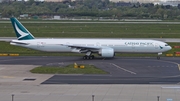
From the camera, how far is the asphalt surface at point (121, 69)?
4975cm

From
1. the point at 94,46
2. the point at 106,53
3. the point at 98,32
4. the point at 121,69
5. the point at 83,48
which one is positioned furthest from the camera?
the point at 98,32

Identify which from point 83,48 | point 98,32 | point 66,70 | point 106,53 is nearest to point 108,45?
point 106,53

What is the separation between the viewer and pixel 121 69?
58.8 metres

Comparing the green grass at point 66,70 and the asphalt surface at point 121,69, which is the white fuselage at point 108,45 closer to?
the asphalt surface at point 121,69

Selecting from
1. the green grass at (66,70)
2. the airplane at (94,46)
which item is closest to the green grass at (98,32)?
the airplane at (94,46)

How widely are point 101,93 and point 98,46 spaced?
2908 cm

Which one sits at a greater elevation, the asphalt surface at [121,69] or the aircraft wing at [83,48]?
the aircraft wing at [83,48]

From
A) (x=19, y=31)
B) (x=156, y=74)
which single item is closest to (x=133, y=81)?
(x=156, y=74)

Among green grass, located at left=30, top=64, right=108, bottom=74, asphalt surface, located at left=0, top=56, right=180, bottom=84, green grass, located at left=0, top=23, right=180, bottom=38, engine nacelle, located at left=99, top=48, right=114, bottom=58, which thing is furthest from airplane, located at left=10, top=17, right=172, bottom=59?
green grass, located at left=0, top=23, right=180, bottom=38

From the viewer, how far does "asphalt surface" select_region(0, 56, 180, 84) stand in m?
49.8

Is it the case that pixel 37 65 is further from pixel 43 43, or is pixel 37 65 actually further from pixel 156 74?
pixel 156 74

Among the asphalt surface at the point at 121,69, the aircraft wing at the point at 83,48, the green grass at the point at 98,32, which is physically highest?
the aircraft wing at the point at 83,48

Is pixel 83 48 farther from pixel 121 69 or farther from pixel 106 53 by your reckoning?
pixel 121 69

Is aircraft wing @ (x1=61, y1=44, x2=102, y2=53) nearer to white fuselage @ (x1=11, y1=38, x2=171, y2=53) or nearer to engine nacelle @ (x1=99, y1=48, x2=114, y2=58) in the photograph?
white fuselage @ (x1=11, y1=38, x2=171, y2=53)
